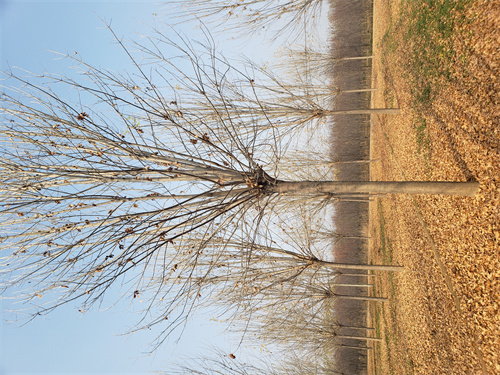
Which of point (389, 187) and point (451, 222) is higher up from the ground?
point (389, 187)

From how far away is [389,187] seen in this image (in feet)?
14.5

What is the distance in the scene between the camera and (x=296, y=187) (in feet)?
14.7

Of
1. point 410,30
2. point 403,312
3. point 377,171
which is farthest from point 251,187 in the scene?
point 377,171

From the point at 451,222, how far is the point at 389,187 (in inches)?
66.3

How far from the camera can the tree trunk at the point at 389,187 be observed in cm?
431

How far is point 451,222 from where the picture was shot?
17.2ft

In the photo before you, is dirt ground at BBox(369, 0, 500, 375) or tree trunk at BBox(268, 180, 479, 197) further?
tree trunk at BBox(268, 180, 479, 197)

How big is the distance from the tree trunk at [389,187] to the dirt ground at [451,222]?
0.25m

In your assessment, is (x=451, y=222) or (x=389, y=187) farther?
(x=451, y=222)

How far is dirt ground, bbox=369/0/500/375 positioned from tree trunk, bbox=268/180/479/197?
0.83 feet

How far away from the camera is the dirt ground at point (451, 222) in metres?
4.20

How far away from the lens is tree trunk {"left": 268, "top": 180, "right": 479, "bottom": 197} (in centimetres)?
431

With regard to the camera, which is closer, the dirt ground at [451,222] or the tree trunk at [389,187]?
the dirt ground at [451,222]

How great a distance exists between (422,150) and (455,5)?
261cm
